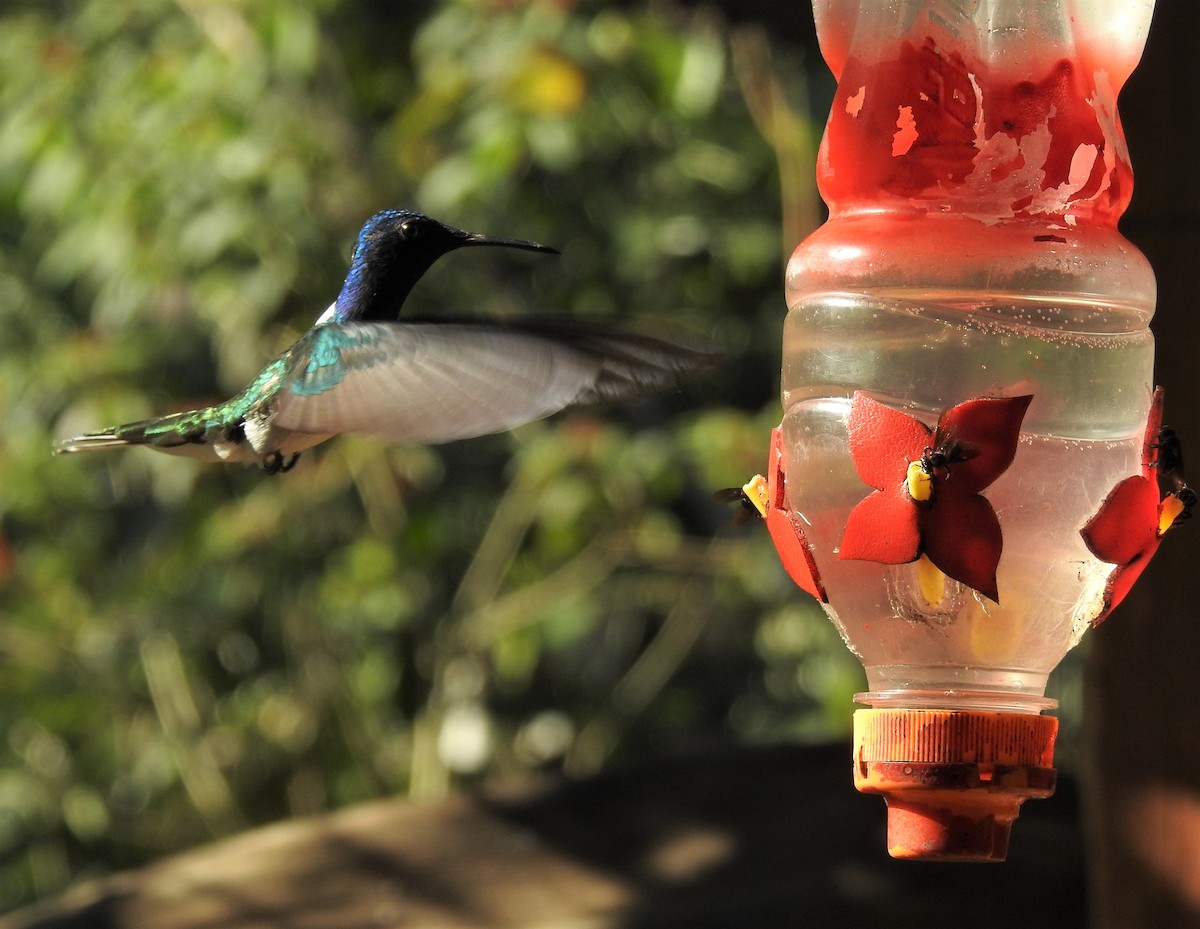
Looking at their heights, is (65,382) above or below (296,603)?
above

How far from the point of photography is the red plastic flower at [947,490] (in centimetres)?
173

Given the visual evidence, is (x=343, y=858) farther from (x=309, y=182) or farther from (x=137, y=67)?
(x=137, y=67)

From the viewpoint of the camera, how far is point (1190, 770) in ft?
9.02

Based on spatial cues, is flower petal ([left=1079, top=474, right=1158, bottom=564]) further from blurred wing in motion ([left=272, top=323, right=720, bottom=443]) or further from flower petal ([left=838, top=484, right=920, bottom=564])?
blurred wing in motion ([left=272, top=323, right=720, bottom=443])

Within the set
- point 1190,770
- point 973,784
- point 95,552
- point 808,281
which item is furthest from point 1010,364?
point 95,552

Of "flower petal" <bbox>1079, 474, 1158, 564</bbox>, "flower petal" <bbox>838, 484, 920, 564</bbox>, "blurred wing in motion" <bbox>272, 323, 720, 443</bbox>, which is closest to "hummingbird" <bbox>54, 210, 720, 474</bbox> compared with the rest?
"blurred wing in motion" <bbox>272, 323, 720, 443</bbox>

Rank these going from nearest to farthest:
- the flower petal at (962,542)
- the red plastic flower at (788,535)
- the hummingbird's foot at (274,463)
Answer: the flower petal at (962,542), the red plastic flower at (788,535), the hummingbird's foot at (274,463)

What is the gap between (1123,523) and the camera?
183cm

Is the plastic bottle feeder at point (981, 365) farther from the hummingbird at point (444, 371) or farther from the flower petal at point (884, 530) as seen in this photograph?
the hummingbird at point (444, 371)

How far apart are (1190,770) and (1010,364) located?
112cm

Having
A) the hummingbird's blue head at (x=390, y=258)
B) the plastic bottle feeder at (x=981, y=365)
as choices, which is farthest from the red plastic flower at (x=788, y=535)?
the hummingbird's blue head at (x=390, y=258)

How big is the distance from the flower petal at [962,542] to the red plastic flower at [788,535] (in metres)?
0.23

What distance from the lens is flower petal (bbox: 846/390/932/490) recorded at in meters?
1.77

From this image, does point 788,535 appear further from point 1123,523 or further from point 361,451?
point 361,451
